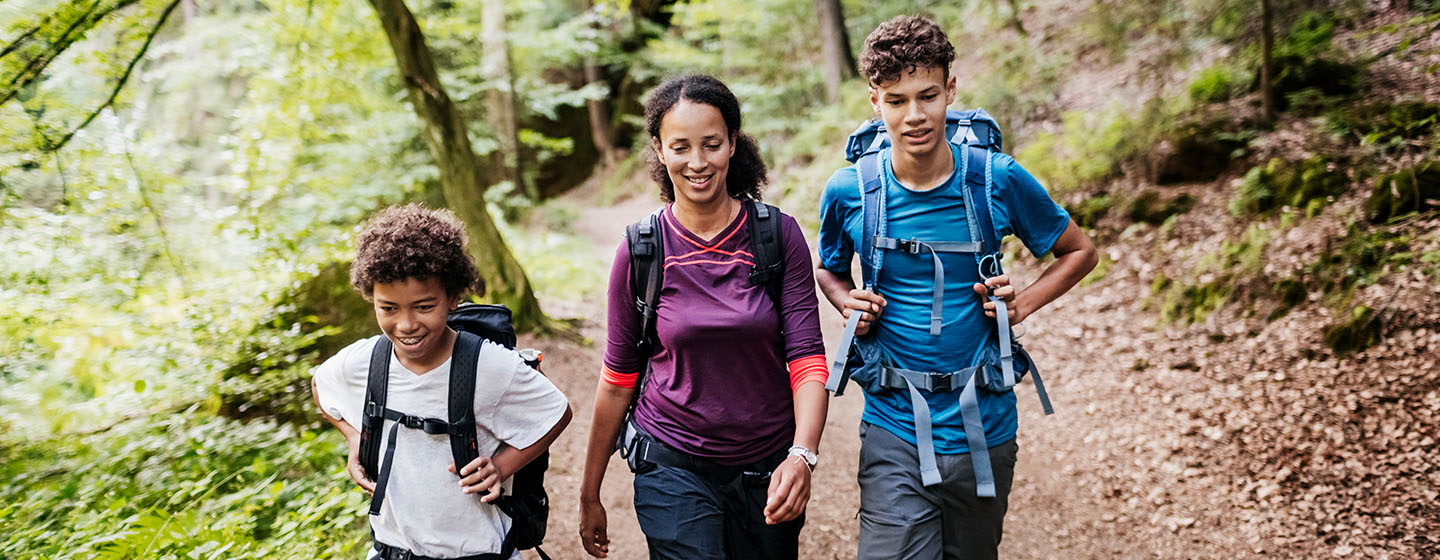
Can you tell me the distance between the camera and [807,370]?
2529mm

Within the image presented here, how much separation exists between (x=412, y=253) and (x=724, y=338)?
100cm

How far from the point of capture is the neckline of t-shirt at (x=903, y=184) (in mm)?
2709

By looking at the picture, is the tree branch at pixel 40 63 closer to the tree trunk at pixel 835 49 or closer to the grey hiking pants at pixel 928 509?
the grey hiking pants at pixel 928 509

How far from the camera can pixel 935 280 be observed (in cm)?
267

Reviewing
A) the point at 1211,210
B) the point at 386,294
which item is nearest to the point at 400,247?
the point at 386,294

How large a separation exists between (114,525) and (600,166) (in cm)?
2094

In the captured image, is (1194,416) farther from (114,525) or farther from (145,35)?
(145,35)

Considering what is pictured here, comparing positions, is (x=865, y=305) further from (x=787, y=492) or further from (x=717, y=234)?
(x=787, y=492)

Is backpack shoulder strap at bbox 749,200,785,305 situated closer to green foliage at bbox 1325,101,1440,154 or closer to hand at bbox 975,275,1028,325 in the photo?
hand at bbox 975,275,1028,325

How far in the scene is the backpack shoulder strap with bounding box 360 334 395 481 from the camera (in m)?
2.47

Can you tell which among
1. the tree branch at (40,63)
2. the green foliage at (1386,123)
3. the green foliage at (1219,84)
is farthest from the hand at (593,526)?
the green foliage at (1219,84)

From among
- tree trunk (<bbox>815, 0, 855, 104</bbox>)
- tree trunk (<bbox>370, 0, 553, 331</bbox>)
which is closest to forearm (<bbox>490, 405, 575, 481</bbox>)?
tree trunk (<bbox>370, 0, 553, 331</bbox>)

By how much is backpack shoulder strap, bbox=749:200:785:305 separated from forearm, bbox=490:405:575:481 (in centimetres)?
77

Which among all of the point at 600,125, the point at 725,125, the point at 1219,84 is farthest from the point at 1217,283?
the point at 600,125
